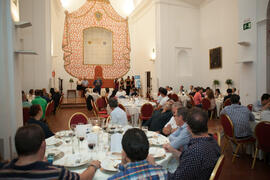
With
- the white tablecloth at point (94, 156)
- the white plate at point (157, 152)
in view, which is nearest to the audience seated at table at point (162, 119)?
the white tablecloth at point (94, 156)

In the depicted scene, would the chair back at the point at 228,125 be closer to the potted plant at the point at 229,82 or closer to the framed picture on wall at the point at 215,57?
the potted plant at the point at 229,82

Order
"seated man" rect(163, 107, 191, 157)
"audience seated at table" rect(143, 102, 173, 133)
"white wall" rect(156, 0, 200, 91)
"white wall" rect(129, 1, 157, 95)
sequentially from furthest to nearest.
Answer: "white wall" rect(129, 1, 157, 95) < "white wall" rect(156, 0, 200, 91) < "audience seated at table" rect(143, 102, 173, 133) < "seated man" rect(163, 107, 191, 157)

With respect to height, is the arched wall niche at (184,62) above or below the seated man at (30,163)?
above

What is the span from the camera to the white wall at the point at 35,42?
9.66 metres

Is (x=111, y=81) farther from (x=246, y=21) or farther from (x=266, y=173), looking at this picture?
(x=266, y=173)

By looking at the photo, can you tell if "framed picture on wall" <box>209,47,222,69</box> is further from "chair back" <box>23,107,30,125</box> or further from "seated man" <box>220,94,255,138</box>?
"chair back" <box>23,107,30,125</box>

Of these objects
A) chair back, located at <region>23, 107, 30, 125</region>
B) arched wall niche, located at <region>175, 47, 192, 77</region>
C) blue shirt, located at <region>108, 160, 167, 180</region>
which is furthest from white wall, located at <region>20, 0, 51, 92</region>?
blue shirt, located at <region>108, 160, 167, 180</region>

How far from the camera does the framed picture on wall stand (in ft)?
36.8

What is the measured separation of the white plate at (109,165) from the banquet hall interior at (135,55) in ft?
3.53

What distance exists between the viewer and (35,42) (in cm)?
993

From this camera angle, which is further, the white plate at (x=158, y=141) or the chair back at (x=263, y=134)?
the chair back at (x=263, y=134)

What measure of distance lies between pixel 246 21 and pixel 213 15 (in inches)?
218

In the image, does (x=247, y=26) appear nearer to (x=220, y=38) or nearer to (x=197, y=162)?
(x=220, y=38)

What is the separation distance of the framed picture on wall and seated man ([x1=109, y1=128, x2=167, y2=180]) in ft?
36.3
